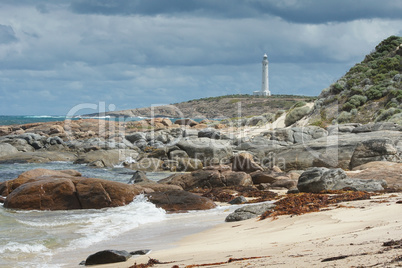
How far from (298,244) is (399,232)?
3.99 feet

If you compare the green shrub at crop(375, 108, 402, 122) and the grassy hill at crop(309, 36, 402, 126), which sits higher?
the grassy hill at crop(309, 36, 402, 126)

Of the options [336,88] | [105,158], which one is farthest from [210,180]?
[336,88]

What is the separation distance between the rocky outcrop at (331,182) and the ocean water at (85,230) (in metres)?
Answer: 2.42

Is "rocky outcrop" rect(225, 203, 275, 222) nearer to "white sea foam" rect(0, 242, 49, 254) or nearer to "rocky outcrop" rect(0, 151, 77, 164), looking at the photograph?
"white sea foam" rect(0, 242, 49, 254)

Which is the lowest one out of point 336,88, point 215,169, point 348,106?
point 215,169

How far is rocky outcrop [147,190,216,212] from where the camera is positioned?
12586mm

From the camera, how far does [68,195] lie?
490 inches

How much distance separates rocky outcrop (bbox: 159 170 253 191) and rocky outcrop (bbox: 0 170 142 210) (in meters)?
3.78

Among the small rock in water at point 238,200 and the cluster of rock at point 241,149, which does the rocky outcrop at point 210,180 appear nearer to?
the small rock in water at point 238,200

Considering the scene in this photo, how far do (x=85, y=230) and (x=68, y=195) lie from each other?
2.83 m

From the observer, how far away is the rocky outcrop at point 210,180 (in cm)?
1664

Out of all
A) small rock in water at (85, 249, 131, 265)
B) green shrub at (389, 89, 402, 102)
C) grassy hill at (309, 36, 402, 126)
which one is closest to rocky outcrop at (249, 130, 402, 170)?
grassy hill at (309, 36, 402, 126)

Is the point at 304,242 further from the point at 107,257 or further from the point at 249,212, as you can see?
the point at 249,212

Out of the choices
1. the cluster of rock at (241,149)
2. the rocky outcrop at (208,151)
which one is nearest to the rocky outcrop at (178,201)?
the cluster of rock at (241,149)
